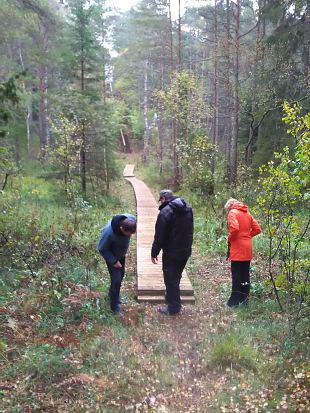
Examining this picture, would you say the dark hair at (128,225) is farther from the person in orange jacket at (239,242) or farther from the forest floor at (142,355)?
the person in orange jacket at (239,242)

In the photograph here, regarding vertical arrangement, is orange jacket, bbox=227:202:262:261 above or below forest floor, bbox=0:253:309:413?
above

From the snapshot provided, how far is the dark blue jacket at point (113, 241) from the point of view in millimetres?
5812

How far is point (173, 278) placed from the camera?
20.2 feet

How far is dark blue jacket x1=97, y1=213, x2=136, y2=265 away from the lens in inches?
229

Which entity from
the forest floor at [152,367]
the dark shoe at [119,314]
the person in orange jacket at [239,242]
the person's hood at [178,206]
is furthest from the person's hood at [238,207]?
the dark shoe at [119,314]

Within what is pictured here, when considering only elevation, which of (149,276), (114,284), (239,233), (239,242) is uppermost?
(239,233)

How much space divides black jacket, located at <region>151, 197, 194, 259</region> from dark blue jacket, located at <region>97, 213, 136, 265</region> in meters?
0.44

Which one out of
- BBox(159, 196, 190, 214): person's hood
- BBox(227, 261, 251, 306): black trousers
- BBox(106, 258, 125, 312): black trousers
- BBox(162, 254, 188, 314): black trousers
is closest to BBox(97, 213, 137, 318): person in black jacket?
BBox(106, 258, 125, 312): black trousers

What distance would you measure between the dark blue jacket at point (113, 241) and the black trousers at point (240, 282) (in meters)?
1.90

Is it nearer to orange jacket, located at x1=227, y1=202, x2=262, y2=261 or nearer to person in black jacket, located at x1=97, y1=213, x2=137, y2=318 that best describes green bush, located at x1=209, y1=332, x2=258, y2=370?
orange jacket, located at x1=227, y1=202, x2=262, y2=261

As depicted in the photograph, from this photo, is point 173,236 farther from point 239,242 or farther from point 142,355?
point 142,355

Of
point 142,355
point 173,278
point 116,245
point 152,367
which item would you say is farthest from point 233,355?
point 116,245

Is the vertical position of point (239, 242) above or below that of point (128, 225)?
below

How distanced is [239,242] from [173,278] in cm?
119
